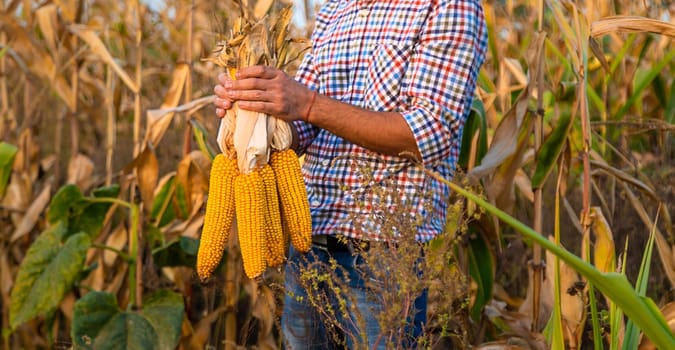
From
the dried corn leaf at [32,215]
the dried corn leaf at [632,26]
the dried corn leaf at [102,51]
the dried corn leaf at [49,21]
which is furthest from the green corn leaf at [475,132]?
the dried corn leaf at [49,21]

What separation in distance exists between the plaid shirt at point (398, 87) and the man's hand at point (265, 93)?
0.23 m

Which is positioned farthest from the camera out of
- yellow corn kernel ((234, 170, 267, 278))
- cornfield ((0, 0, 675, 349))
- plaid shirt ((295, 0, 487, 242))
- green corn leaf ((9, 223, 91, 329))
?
green corn leaf ((9, 223, 91, 329))

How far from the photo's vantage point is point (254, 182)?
1.75 meters

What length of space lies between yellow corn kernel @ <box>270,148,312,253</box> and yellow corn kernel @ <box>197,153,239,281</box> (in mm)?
100

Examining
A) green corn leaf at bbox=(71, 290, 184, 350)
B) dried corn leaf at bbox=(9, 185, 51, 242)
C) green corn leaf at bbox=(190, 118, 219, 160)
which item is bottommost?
green corn leaf at bbox=(71, 290, 184, 350)

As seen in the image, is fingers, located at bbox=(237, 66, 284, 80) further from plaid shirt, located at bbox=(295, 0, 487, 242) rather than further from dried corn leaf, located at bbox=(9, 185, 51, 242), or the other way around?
dried corn leaf, located at bbox=(9, 185, 51, 242)

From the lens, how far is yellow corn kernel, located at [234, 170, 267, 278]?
5.66 feet

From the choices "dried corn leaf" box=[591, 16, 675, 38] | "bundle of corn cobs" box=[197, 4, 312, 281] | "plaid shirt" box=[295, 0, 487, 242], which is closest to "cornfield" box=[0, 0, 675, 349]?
"dried corn leaf" box=[591, 16, 675, 38]

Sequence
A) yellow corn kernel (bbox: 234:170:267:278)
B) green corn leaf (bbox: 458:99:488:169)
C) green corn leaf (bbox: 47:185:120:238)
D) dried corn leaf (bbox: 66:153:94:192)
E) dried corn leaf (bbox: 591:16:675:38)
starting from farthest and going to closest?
dried corn leaf (bbox: 66:153:94:192)
green corn leaf (bbox: 47:185:120:238)
green corn leaf (bbox: 458:99:488:169)
dried corn leaf (bbox: 591:16:675:38)
yellow corn kernel (bbox: 234:170:267:278)

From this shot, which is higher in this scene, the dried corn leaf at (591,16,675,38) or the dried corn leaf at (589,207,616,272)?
the dried corn leaf at (591,16,675,38)

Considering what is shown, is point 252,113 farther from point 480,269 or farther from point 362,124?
point 480,269

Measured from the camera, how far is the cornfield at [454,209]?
2.47 metres

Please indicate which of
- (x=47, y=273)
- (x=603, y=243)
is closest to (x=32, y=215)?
(x=47, y=273)

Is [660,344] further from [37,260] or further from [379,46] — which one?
[37,260]
